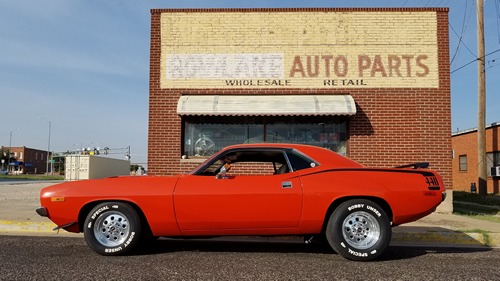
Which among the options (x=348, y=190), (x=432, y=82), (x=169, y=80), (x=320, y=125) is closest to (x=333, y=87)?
(x=320, y=125)

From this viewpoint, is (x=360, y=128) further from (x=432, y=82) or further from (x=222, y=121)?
(x=222, y=121)

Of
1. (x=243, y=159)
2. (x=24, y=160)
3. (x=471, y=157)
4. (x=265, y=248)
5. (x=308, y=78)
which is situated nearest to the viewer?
(x=243, y=159)

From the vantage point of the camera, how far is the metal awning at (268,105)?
989 cm

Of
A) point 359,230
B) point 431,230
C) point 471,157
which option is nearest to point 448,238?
point 431,230

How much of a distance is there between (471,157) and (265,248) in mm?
21064

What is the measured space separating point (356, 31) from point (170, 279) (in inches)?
334

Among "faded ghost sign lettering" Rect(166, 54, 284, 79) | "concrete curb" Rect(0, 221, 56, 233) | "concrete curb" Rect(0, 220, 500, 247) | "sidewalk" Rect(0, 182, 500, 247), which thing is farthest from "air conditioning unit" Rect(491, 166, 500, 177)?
"concrete curb" Rect(0, 221, 56, 233)

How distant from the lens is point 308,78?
1061 cm

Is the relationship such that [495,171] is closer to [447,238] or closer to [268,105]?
[268,105]

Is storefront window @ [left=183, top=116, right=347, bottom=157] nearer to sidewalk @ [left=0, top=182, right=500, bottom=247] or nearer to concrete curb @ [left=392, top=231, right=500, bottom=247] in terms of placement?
sidewalk @ [left=0, top=182, right=500, bottom=247]

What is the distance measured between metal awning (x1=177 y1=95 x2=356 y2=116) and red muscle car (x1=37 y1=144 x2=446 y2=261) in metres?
4.74

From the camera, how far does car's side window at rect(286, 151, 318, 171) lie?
5.29 meters

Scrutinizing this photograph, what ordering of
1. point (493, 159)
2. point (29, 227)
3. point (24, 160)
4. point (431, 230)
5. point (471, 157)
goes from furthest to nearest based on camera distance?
1. point (24, 160)
2. point (471, 157)
3. point (493, 159)
4. point (29, 227)
5. point (431, 230)

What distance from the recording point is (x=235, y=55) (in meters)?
10.7
